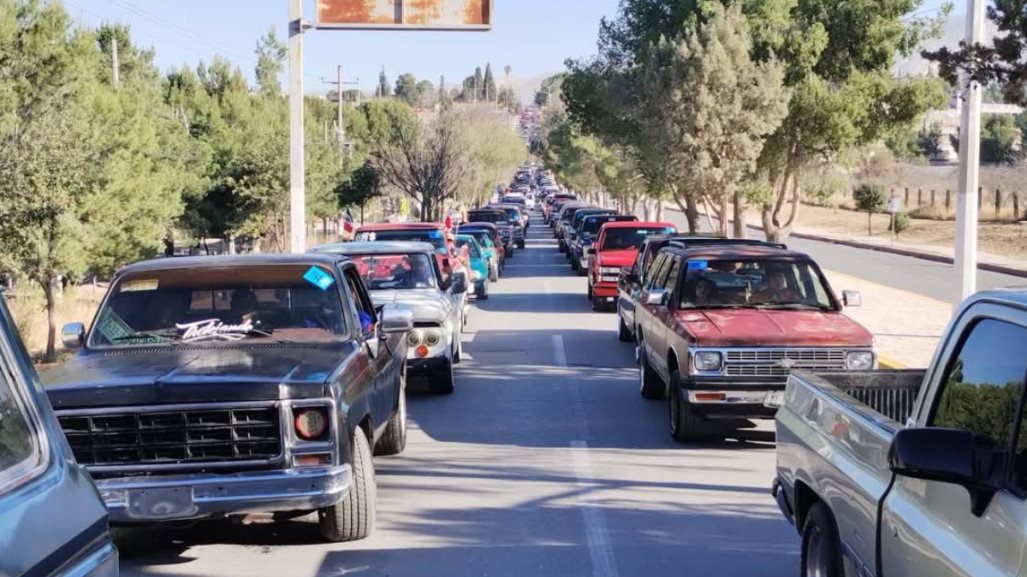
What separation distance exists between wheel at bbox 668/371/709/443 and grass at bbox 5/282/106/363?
1406cm

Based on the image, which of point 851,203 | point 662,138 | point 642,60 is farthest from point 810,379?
point 851,203

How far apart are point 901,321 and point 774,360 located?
1100 cm

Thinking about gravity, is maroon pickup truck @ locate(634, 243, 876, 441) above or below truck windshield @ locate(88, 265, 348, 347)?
below

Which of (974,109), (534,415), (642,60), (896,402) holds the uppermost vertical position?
(642,60)

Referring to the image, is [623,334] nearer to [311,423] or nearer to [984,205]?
[311,423]

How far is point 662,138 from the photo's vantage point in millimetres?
26062

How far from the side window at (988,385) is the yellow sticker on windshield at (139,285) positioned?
5704mm

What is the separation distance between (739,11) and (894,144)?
7.77m

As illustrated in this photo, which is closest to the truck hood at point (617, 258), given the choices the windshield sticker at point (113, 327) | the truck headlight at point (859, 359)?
the truck headlight at point (859, 359)

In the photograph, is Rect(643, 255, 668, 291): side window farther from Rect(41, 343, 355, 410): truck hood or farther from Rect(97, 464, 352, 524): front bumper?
Rect(97, 464, 352, 524): front bumper

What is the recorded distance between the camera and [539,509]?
8.63m

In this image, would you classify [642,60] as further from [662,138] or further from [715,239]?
[715,239]

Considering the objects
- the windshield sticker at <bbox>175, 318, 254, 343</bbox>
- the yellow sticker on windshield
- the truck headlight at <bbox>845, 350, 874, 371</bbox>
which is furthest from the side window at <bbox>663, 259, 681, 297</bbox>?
the yellow sticker on windshield

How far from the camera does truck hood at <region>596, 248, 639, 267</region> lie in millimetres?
24125
